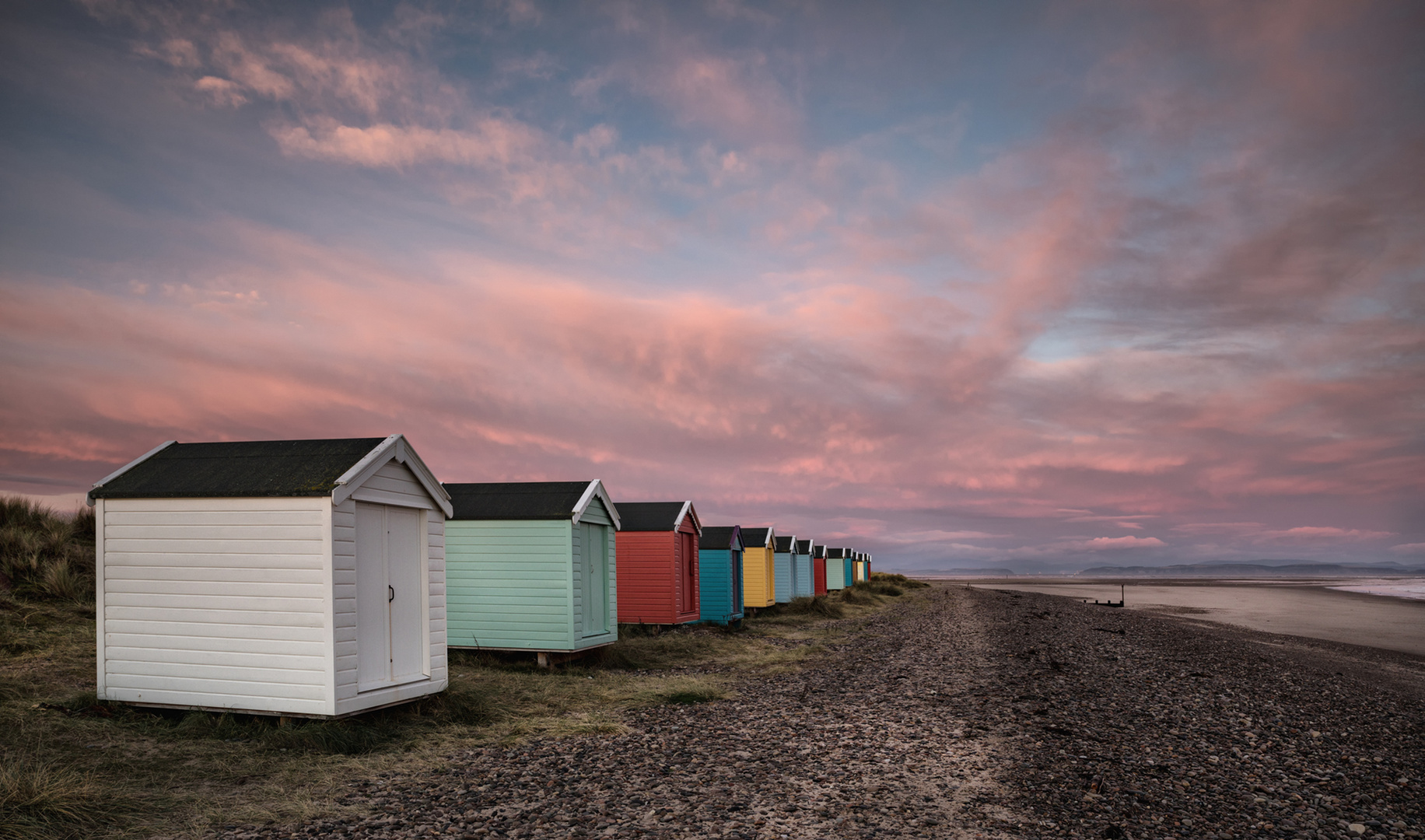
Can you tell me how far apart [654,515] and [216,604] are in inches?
625

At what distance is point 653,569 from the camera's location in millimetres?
25500

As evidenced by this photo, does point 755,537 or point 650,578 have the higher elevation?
point 755,537

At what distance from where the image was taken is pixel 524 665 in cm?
1759

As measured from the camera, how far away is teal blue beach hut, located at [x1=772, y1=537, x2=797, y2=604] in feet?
134

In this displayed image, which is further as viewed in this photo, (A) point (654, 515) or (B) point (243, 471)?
(A) point (654, 515)

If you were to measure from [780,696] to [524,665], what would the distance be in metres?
5.99

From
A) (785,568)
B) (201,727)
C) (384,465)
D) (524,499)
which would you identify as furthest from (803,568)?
(201,727)

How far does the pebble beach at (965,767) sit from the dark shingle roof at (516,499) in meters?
5.60

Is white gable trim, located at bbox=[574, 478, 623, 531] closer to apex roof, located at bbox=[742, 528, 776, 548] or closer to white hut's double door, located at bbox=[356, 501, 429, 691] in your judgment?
white hut's double door, located at bbox=[356, 501, 429, 691]

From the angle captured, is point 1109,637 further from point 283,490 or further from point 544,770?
point 283,490

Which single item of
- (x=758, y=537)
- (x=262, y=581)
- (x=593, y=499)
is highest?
(x=593, y=499)

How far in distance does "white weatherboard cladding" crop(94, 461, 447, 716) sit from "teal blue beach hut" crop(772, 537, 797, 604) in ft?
96.2

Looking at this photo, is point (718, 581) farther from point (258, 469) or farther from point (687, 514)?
point (258, 469)

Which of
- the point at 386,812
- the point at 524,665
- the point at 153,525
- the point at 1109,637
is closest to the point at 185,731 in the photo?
the point at 153,525
